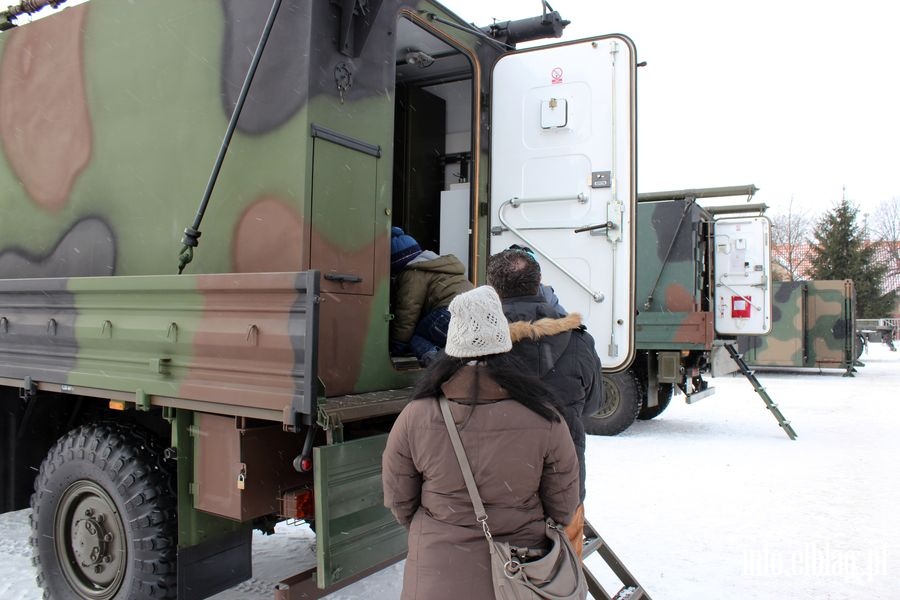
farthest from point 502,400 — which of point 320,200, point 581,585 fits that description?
point 320,200

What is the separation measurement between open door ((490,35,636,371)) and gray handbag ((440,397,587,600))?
73.1 inches

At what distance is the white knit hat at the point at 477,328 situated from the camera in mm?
→ 2031

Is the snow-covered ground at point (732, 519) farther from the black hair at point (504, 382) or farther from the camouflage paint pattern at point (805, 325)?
the camouflage paint pattern at point (805, 325)

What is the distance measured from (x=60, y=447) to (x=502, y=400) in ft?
7.95

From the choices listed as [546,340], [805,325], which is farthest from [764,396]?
[805,325]

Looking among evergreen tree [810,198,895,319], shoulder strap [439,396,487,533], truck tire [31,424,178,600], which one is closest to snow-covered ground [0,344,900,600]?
truck tire [31,424,178,600]

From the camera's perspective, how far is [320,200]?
283 cm

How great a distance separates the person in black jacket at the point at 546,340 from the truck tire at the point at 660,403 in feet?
20.9

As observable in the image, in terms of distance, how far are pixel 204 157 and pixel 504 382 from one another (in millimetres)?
1848

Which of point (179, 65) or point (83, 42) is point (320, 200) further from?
point (83, 42)

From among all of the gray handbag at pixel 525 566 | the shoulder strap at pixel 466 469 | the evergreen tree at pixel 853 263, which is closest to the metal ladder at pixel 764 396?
the gray handbag at pixel 525 566

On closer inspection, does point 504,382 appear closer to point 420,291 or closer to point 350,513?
point 350,513

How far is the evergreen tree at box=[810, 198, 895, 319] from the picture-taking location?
2709 centimetres

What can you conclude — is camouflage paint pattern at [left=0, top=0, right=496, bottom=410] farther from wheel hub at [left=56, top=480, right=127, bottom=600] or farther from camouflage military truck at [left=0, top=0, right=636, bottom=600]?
wheel hub at [left=56, top=480, right=127, bottom=600]
